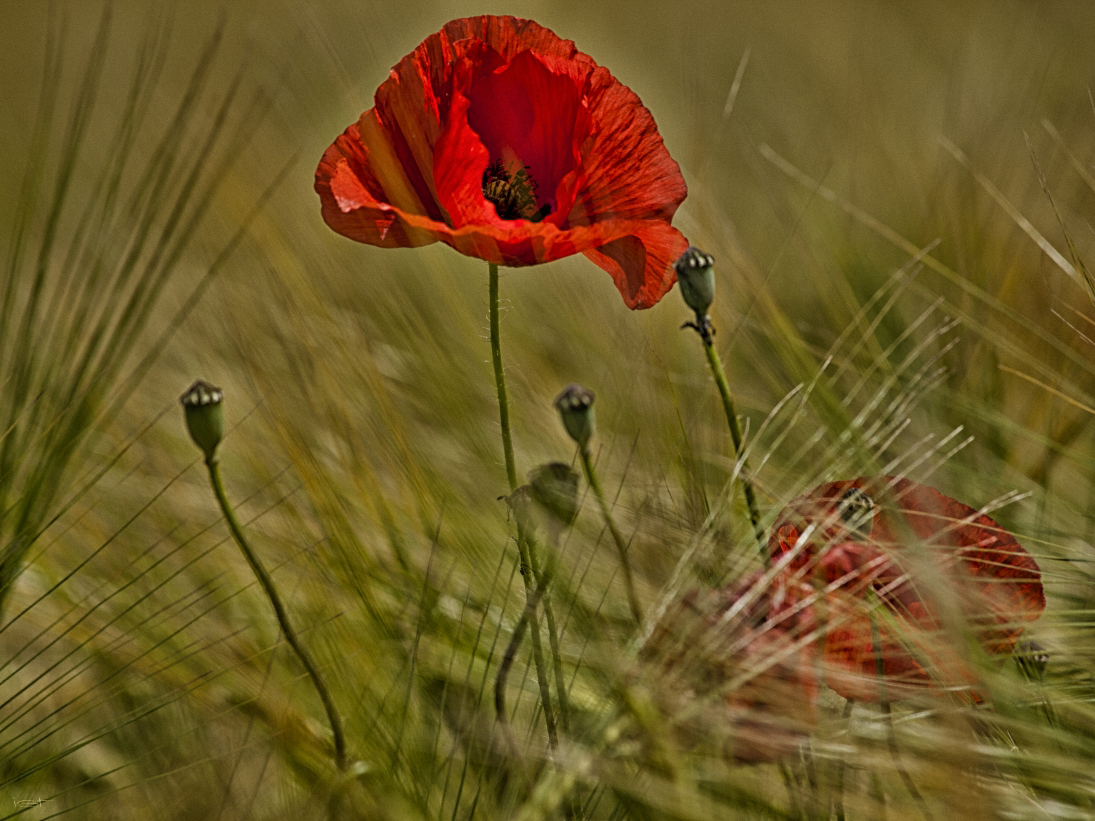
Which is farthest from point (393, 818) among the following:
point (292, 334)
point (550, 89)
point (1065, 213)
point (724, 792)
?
point (1065, 213)

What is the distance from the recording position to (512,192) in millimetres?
344

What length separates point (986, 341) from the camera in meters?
0.49

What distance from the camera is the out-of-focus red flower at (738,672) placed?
250 mm

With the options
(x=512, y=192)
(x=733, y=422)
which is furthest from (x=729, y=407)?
(x=512, y=192)

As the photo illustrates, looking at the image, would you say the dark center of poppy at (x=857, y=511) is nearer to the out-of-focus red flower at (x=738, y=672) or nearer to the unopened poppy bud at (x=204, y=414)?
the out-of-focus red flower at (x=738, y=672)

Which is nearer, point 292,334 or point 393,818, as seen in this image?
point 393,818

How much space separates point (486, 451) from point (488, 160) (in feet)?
0.50

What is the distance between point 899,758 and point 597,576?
14 cm

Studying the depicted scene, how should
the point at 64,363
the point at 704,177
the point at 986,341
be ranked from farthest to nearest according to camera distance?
the point at 704,177
the point at 986,341
the point at 64,363

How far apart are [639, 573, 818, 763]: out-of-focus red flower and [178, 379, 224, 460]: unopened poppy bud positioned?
0.12m

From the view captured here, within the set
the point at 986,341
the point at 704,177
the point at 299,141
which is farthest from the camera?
the point at 299,141

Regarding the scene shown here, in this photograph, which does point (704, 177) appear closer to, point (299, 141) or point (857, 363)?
point (857, 363)

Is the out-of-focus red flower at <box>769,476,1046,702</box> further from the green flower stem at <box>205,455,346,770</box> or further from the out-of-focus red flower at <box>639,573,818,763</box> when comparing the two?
the green flower stem at <box>205,455,346,770</box>

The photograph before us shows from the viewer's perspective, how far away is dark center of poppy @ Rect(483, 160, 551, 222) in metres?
0.34
